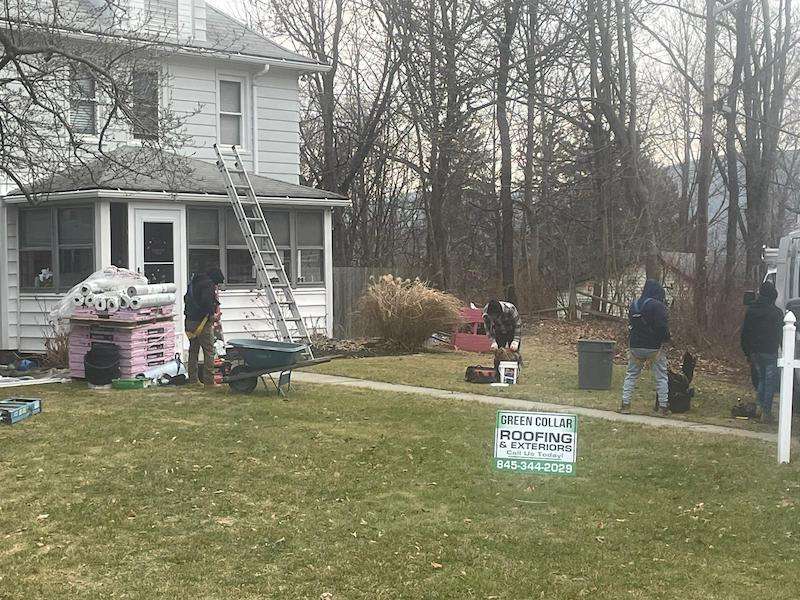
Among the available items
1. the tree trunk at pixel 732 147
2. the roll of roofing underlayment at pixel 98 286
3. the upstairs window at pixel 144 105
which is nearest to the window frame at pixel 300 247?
the upstairs window at pixel 144 105

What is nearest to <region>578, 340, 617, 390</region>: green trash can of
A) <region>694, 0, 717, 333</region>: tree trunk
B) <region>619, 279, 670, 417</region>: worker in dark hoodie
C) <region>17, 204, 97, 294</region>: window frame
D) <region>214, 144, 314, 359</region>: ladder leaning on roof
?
<region>619, 279, 670, 417</region>: worker in dark hoodie

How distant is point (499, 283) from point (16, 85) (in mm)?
14856

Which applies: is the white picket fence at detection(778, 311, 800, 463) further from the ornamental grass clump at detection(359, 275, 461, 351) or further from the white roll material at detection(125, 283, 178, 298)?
the ornamental grass clump at detection(359, 275, 461, 351)

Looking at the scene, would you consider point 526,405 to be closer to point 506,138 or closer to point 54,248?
point 54,248

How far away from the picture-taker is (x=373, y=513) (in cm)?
716

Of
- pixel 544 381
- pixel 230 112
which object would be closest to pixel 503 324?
pixel 544 381

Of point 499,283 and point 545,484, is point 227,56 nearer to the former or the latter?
point 499,283

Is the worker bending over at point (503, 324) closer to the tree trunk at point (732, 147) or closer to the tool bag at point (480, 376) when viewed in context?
the tool bag at point (480, 376)

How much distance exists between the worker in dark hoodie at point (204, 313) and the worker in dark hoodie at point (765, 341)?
7357mm

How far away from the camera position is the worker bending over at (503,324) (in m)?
15.0

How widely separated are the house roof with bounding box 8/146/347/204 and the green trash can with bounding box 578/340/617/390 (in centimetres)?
687

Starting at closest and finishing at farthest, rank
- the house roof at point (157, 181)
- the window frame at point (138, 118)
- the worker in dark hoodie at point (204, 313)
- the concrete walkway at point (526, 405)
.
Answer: the concrete walkway at point (526, 405), the window frame at point (138, 118), the worker in dark hoodie at point (204, 313), the house roof at point (157, 181)

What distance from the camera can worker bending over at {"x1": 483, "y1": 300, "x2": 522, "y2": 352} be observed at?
49.3ft

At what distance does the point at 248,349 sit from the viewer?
12.5 m
